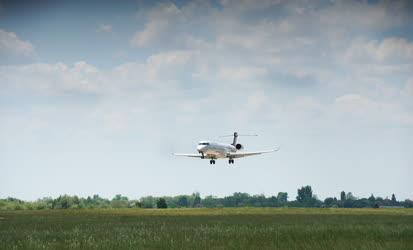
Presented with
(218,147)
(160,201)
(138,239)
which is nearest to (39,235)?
(138,239)

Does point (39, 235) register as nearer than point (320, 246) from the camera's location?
No

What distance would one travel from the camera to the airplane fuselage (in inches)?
4636

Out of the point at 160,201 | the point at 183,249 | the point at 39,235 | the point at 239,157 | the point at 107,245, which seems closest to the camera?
the point at 183,249

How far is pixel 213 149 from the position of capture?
119 meters

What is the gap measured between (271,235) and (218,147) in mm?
74576

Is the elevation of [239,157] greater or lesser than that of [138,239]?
greater

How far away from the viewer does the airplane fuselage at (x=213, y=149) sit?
11775 centimetres

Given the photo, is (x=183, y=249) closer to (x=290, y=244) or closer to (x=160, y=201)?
(x=290, y=244)

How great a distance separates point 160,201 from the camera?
178125mm

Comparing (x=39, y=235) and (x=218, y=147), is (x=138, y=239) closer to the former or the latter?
(x=39, y=235)

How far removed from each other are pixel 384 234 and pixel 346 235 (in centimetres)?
301

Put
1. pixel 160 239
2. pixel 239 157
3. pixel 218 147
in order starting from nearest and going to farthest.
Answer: pixel 160 239, pixel 218 147, pixel 239 157

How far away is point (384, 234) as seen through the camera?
1890 inches

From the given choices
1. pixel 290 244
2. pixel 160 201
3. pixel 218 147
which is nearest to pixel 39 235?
pixel 290 244
